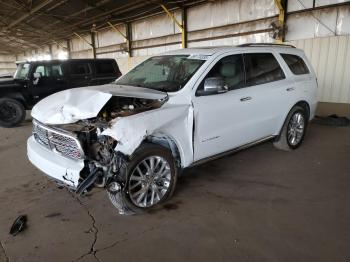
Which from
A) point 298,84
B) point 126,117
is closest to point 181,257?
point 126,117

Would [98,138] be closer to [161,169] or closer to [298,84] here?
[161,169]

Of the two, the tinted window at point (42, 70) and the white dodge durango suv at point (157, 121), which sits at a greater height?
the tinted window at point (42, 70)

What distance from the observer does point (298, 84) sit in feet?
15.4

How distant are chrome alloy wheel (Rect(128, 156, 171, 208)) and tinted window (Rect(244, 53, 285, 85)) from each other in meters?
1.74

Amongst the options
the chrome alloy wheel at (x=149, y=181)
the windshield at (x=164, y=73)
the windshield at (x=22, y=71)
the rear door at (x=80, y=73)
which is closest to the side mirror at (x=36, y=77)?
the windshield at (x=22, y=71)

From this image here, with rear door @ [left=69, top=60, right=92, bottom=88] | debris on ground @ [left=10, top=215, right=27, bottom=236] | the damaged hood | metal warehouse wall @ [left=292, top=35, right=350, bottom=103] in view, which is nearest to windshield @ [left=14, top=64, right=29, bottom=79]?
rear door @ [left=69, top=60, right=92, bottom=88]

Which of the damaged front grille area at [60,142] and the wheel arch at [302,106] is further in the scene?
the wheel arch at [302,106]

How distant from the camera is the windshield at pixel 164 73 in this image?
3.44 meters

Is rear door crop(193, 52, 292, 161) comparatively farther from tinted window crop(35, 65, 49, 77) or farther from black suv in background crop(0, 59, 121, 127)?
tinted window crop(35, 65, 49, 77)

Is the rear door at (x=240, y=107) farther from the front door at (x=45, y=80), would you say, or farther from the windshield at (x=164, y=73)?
the front door at (x=45, y=80)

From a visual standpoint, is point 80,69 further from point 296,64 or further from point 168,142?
point 168,142

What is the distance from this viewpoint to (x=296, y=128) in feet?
16.4

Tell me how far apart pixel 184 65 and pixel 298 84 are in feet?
7.12

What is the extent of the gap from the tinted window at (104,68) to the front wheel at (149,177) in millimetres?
6686
